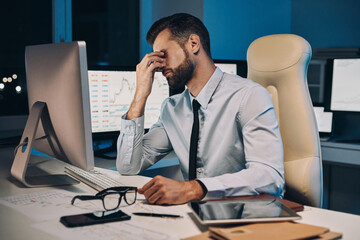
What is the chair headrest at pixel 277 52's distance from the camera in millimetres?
1511

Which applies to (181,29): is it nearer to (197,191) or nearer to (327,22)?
(197,191)

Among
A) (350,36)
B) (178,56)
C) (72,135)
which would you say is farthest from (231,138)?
(350,36)

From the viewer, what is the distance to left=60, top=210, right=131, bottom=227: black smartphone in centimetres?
92

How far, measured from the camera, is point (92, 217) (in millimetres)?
959

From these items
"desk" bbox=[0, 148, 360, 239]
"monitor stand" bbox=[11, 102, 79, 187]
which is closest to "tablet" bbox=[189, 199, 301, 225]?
"desk" bbox=[0, 148, 360, 239]

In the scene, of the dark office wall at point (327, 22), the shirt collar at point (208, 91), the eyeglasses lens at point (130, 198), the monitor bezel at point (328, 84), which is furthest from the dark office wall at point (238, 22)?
the eyeglasses lens at point (130, 198)

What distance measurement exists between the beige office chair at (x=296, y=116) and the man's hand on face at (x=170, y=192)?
0.53 m

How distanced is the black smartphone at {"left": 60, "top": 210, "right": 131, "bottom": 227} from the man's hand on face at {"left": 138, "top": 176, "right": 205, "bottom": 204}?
4.6 inches

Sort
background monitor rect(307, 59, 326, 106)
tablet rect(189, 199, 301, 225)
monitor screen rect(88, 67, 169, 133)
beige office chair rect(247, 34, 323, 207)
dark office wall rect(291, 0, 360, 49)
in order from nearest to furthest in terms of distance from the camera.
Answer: tablet rect(189, 199, 301, 225) → beige office chair rect(247, 34, 323, 207) → monitor screen rect(88, 67, 169, 133) → background monitor rect(307, 59, 326, 106) → dark office wall rect(291, 0, 360, 49)

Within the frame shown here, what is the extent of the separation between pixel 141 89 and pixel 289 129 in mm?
605

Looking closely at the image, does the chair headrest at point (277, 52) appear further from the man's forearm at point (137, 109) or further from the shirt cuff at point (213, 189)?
the shirt cuff at point (213, 189)

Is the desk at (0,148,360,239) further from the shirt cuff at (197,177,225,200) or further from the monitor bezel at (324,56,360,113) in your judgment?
the monitor bezel at (324,56,360,113)

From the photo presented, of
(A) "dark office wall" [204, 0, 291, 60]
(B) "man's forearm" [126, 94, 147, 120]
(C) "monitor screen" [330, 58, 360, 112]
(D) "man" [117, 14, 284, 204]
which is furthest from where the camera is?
(A) "dark office wall" [204, 0, 291, 60]

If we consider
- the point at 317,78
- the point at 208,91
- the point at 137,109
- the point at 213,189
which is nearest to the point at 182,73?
the point at 208,91
